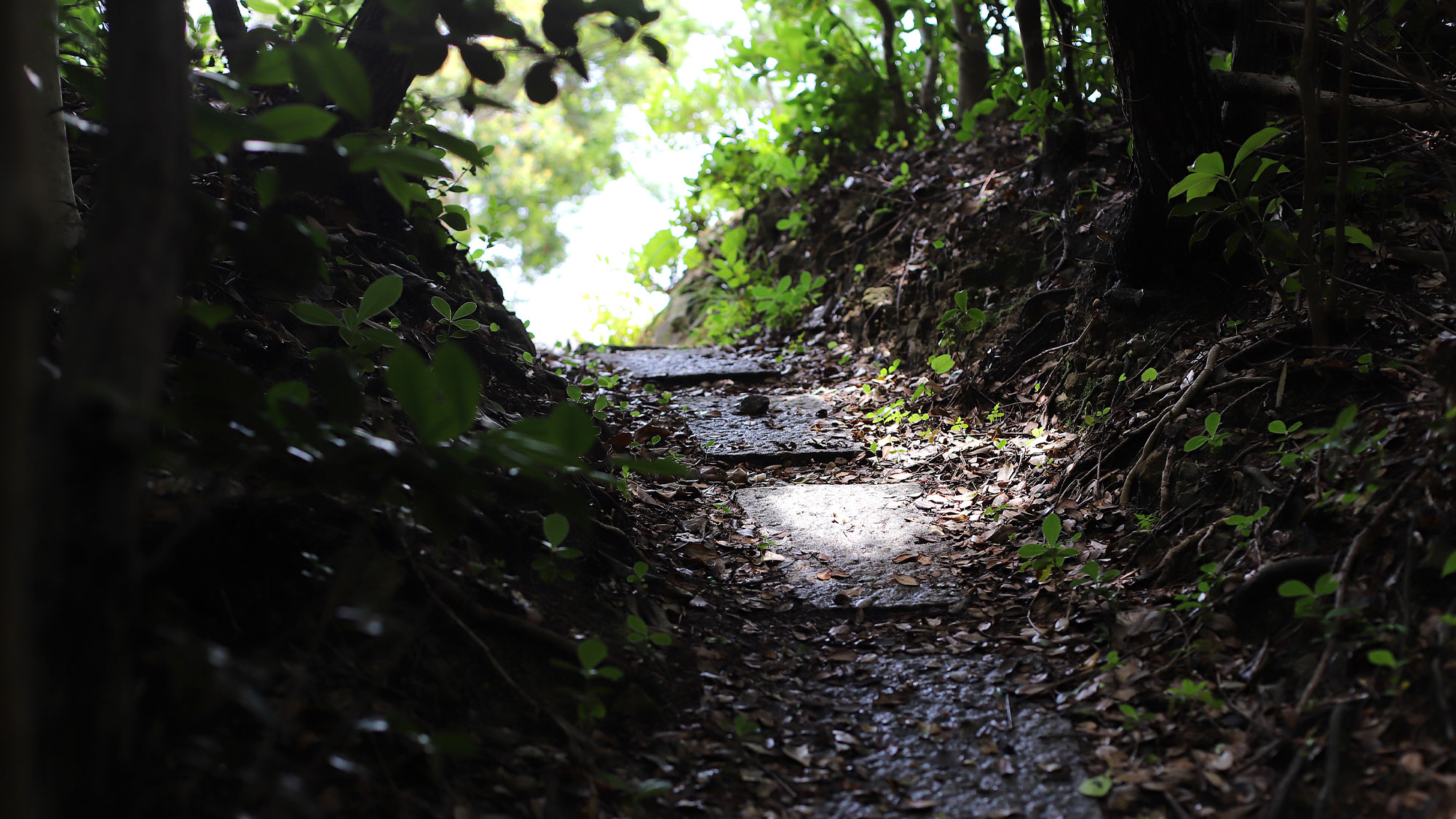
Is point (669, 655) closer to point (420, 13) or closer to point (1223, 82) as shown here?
point (420, 13)

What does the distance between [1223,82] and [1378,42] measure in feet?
2.30

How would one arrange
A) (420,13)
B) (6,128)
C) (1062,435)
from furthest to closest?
(1062,435), (420,13), (6,128)

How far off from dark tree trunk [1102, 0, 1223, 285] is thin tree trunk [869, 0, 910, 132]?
392 centimetres

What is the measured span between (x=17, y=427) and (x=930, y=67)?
707 centimetres

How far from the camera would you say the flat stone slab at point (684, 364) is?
18.3ft

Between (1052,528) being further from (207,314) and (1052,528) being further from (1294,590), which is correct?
(207,314)

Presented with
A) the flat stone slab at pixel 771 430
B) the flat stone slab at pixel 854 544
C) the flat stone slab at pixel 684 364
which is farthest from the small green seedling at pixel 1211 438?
the flat stone slab at pixel 684 364

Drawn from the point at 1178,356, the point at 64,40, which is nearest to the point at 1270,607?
the point at 1178,356

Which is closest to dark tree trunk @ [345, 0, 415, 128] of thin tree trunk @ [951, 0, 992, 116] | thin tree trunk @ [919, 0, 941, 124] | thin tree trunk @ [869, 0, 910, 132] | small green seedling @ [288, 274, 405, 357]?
small green seedling @ [288, 274, 405, 357]

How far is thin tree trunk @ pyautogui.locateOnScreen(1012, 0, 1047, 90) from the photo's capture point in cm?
480

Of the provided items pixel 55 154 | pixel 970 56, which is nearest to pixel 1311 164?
pixel 55 154

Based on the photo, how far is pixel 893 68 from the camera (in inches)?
272

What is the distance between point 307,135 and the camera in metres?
1.36

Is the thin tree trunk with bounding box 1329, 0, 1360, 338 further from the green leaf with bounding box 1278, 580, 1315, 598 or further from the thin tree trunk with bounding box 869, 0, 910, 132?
the thin tree trunk with bounding box 869, 0, 910, 132
